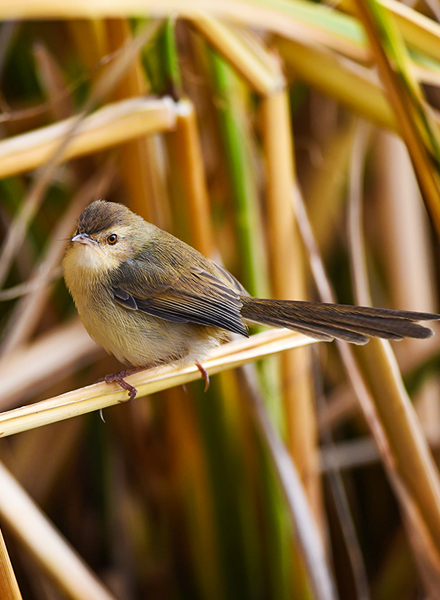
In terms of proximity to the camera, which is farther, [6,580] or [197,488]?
[197,488]

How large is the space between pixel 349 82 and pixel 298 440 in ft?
3.79

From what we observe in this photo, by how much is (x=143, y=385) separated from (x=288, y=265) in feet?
2.94

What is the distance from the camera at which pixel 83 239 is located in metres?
1.18

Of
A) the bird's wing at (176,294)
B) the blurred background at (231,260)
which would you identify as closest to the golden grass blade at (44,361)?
the blurred background at (231,260)

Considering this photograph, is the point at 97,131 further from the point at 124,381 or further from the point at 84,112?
the point at 124,381

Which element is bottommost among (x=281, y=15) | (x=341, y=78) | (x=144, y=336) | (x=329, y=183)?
(x=144, y=336)

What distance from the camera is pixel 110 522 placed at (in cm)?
230

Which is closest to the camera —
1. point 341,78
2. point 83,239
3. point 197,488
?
point 83,239

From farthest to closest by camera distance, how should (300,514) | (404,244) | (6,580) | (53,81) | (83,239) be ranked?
(404,244) → (53,81) → (300,514) → (83,239) → (6,580)

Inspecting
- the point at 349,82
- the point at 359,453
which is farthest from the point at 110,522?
the point at 349,82

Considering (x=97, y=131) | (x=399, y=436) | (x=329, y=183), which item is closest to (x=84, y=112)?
(x=97, y=131)

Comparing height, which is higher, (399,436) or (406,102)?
(406,102)

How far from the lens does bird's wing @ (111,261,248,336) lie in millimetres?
1340

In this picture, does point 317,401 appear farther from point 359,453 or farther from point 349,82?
point 349,82
